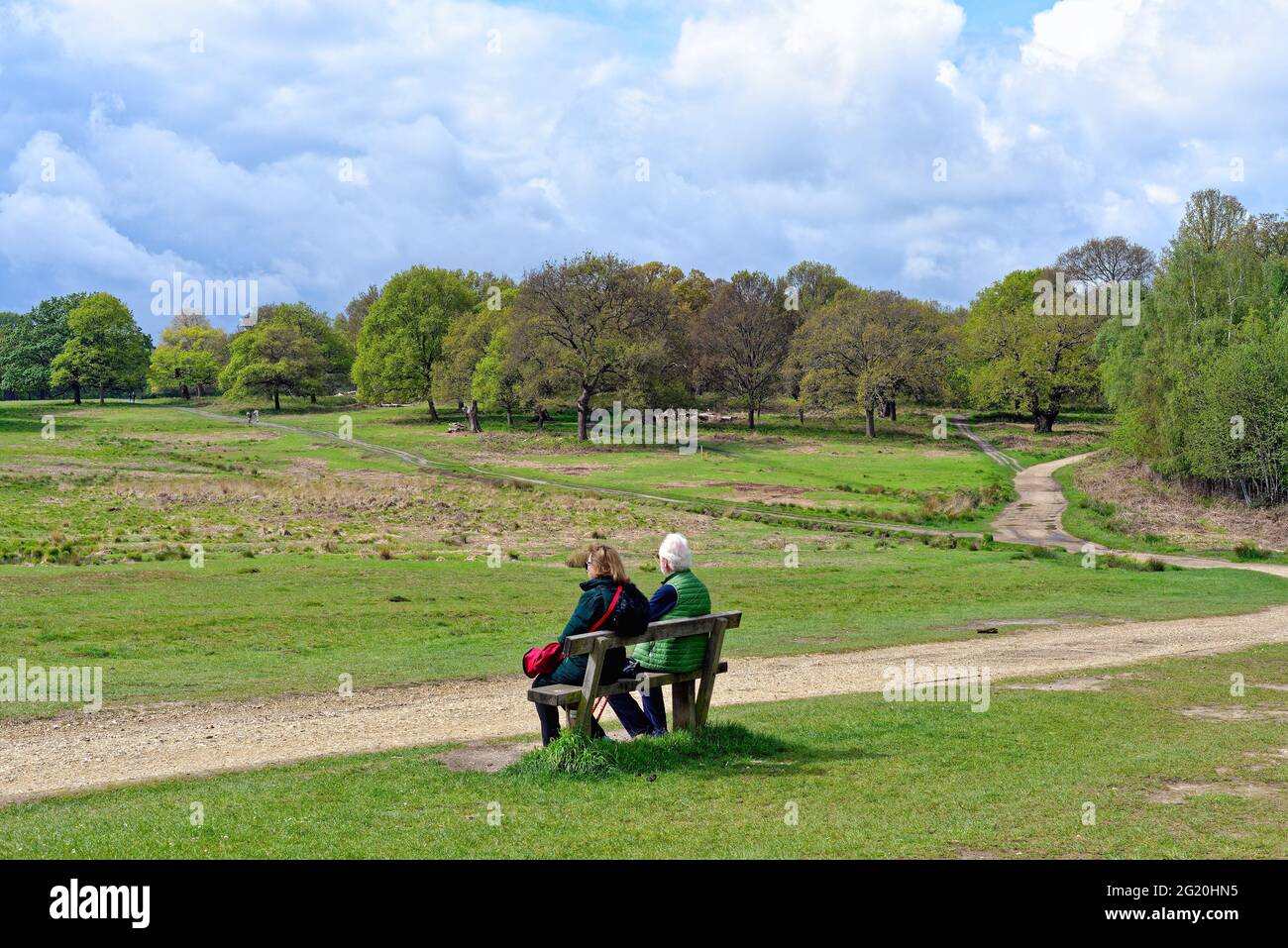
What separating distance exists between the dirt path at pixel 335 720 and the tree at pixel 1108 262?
399 ft

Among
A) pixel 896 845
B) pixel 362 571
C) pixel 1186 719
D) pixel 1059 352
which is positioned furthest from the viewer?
pixel 1059 352

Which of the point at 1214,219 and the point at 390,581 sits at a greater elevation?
the point at 1214,219

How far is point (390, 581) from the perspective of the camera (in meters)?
A: 29.2

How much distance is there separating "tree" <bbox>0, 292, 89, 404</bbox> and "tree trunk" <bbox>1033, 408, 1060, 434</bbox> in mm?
109171

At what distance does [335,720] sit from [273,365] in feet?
385

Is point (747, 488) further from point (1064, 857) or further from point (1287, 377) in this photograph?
point (1064, 857)

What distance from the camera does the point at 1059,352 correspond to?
104000mm

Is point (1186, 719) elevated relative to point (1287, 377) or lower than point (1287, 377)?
lower

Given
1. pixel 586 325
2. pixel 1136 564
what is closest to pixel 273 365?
pixel 586 325

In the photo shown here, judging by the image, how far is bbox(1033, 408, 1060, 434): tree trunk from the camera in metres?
104

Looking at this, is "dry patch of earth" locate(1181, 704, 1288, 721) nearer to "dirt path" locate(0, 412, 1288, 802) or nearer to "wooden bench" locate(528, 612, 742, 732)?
"dirt path" locate(0, 412, 1288, 802)

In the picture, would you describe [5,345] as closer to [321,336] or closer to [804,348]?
[321,336]
